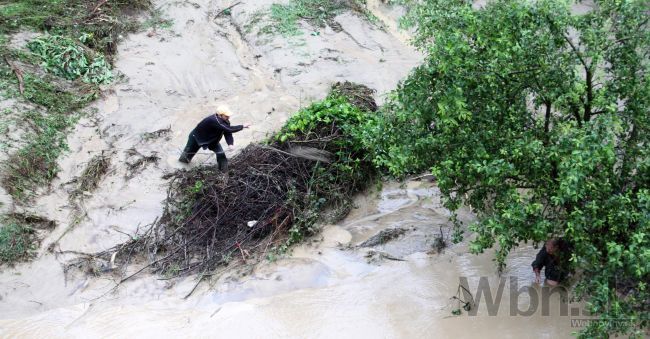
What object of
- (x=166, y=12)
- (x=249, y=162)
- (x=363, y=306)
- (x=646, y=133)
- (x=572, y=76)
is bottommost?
(x=363, y=306)

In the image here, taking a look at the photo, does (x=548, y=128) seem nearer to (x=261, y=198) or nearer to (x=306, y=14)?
(x=261, y=198)

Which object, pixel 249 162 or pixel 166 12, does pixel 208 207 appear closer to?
pixel 249 162

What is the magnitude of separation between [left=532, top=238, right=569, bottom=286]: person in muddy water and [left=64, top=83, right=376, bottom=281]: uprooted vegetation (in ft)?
9.08

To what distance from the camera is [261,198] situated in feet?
25.5

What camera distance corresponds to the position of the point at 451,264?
694 centimetres

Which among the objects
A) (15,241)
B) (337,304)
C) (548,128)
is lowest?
(337,304)

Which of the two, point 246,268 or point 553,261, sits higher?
point 553,261

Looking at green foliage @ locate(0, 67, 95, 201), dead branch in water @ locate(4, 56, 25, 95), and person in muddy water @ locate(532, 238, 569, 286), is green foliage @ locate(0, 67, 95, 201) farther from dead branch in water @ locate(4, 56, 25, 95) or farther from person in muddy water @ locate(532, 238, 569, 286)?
person in muddy water @ locate(532, 238, 569, 286)

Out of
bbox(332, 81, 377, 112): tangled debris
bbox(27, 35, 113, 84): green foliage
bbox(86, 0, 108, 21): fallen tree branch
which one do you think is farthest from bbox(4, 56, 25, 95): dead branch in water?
bbox(332, 81, 377, 112): tangled debris

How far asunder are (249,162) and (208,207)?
91 cm

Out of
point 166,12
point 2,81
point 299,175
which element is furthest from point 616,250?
point 166,12

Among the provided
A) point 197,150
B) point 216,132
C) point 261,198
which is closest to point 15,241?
point 197,150
